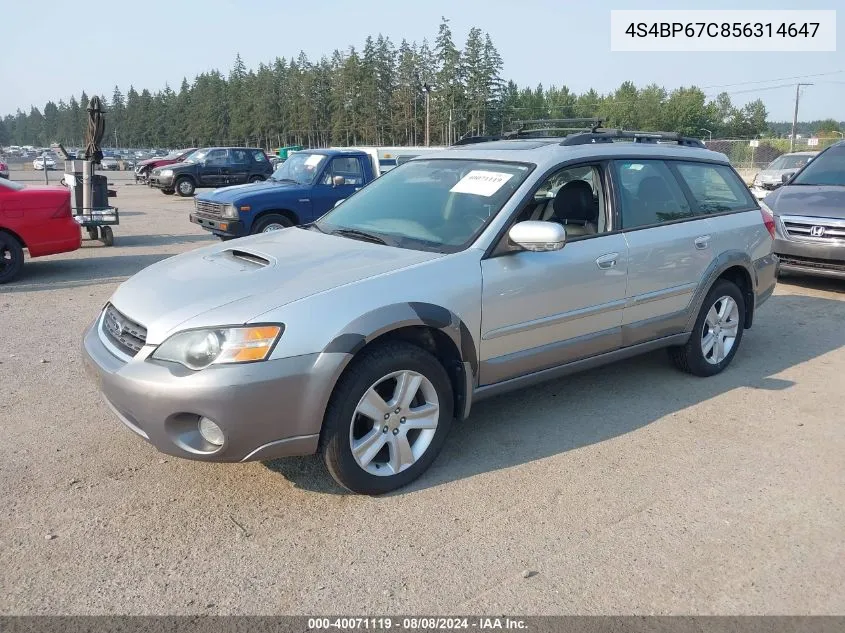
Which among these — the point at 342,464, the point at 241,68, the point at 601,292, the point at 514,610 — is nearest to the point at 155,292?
the point at 342,464

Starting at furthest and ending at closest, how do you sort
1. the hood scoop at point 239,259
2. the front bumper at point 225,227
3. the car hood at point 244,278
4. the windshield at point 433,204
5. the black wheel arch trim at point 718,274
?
the front bumper at point 225,227 → the black wheel arch trim at point 718,274 → the windshield at point 433,204 → the hood scoop at point 239,259 → the car hood at point 244,278

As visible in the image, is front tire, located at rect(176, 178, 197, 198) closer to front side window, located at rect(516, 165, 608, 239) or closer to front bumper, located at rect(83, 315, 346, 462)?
front side window, located at rect(516, 165, 608, 239)

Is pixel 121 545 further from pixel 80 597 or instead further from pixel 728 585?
pixel 728 585

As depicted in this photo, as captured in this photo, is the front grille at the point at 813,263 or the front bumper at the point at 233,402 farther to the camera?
the front grille at the point at 813,263

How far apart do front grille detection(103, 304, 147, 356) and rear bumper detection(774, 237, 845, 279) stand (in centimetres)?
774

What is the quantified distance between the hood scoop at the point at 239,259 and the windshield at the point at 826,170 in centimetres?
813

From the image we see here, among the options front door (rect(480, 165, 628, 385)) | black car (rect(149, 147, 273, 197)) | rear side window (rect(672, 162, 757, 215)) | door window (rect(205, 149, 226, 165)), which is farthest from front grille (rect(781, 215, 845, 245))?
door window (rect(205, 149, 226, 165))

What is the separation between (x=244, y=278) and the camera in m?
3.44

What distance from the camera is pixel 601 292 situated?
431cm

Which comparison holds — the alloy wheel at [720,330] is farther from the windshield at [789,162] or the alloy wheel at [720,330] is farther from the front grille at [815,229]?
the windshield at [789,162]

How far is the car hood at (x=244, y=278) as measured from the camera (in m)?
3.13

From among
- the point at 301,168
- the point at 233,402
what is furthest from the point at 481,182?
the point at 301,168

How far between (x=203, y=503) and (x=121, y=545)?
435mm

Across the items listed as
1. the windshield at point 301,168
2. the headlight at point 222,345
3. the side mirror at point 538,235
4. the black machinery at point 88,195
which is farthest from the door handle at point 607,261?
the black machinery at point 88,195
